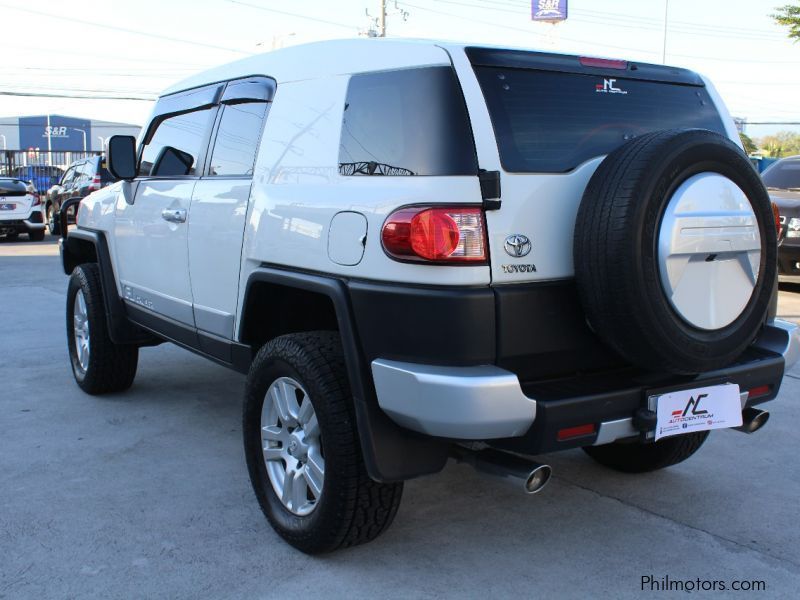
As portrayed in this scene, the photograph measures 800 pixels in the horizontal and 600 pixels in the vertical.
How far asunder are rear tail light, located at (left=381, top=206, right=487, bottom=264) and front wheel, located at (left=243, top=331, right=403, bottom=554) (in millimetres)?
593

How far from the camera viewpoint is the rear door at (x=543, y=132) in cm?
267

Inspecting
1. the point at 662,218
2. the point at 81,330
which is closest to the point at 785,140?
the point at 81,330

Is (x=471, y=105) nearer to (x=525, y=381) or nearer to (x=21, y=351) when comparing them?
(x=525, y=381)

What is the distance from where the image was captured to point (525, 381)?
9.03 ft

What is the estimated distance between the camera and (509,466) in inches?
109

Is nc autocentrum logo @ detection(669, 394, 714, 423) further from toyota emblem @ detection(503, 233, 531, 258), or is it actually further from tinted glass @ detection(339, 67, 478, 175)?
tinted glass @ detection(339, 67, 478, 175)

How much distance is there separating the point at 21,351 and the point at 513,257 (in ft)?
17.3

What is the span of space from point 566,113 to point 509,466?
1244 mm

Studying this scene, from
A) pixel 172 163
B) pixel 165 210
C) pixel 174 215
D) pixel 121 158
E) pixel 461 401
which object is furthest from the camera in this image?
pixel 121 158

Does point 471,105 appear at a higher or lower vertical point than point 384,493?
higher

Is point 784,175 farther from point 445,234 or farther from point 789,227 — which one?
point 445,234

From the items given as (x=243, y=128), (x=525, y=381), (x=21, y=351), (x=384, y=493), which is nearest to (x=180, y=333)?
(x=243, y=128)

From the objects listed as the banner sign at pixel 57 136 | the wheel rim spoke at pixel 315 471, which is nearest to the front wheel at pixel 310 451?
the wheel rim spoke at pixel 315 471

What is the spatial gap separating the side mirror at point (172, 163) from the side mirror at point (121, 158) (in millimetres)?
161
